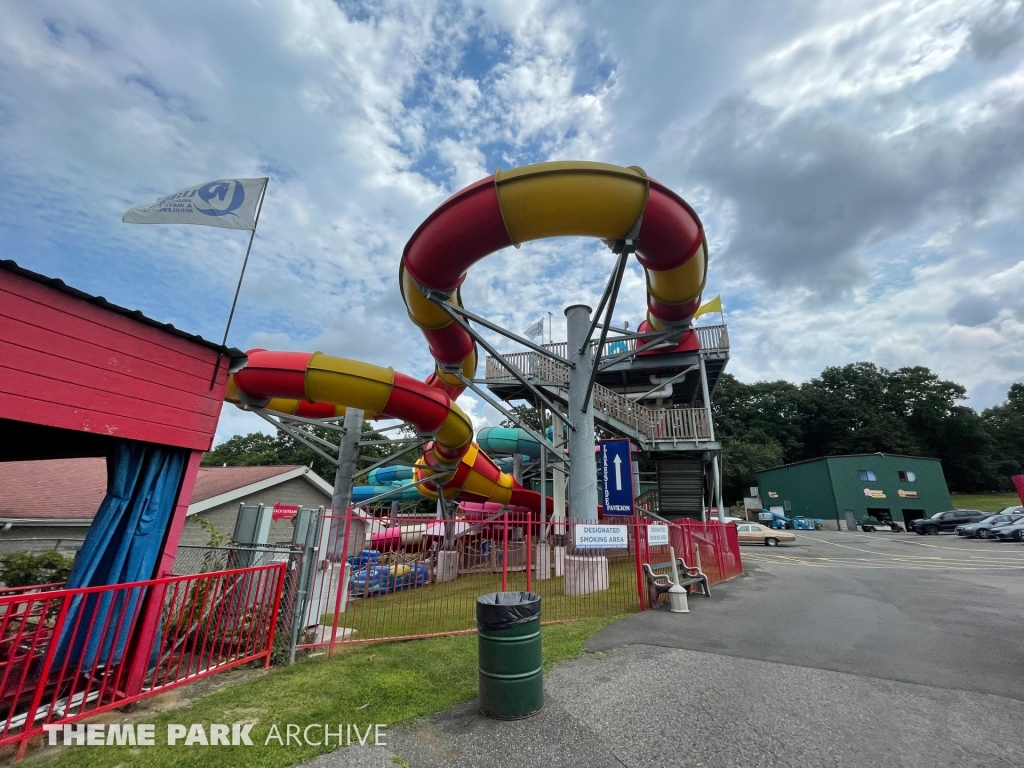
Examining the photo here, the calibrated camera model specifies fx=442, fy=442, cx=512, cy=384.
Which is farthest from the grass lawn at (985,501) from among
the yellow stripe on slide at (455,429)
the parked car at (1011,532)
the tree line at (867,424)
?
the yellow stripe on slide at (455,429)

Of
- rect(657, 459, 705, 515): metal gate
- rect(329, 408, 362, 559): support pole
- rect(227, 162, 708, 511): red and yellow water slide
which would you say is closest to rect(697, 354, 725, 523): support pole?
rect(657, 459, 705, 515): metal gate

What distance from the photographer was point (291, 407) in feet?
39.1

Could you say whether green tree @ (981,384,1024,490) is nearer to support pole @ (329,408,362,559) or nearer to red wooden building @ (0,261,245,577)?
support pole @ (329,408,362,559)

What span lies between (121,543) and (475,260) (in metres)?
5.98

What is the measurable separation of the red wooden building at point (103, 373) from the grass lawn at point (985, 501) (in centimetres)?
6146

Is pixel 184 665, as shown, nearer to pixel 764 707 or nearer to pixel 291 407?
pixel 764 707

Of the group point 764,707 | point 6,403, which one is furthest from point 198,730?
point 764,707

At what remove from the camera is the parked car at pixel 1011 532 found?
22.4 metres

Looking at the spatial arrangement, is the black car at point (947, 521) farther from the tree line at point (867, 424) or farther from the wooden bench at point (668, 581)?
the wooden bench at point (668, 581)

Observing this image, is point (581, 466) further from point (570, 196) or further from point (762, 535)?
point (762, 535)

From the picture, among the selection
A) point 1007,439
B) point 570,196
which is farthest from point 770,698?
point 1007,439

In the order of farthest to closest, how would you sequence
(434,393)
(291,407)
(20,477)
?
(20,477), (291,407), (434,393)

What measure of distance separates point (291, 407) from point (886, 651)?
12754 mm

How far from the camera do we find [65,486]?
1503 centimetres
